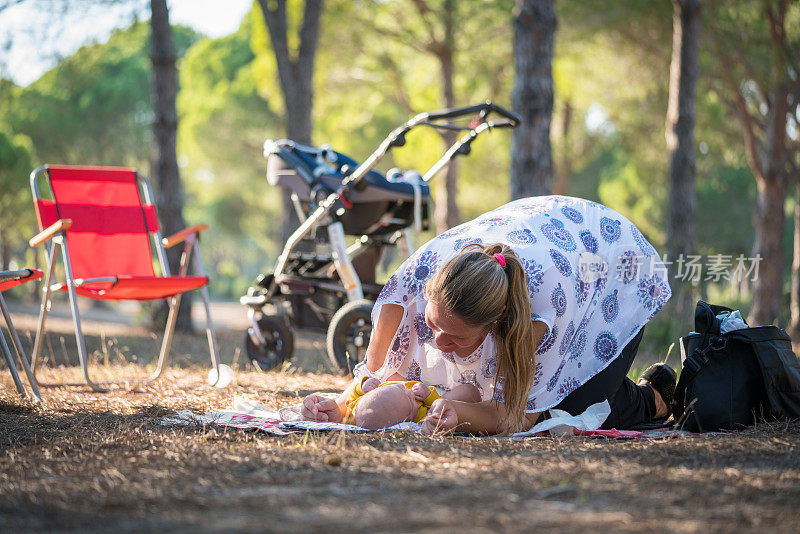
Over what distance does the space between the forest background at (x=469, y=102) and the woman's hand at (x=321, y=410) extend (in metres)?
4.09

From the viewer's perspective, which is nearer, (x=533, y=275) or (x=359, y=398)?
(x=533, y=275)

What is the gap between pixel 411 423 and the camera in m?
2.84

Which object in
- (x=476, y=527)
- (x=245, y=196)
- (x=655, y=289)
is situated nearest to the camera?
(x=476, y=527)

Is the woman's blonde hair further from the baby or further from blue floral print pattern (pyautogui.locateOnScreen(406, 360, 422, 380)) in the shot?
blue floral print pattern (pyautogui.locateOnScreen(406, 360, 422, 380))

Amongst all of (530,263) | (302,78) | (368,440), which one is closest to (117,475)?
(368,440)

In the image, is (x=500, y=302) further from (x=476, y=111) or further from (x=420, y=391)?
(x=476, y=111)

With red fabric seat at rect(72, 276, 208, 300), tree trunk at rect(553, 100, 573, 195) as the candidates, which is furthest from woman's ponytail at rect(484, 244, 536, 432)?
tree trunk at rect(553, 100, 573, 195)

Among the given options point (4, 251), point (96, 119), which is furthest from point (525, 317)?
point (96, 119)

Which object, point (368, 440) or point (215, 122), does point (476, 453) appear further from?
point (215, 122)

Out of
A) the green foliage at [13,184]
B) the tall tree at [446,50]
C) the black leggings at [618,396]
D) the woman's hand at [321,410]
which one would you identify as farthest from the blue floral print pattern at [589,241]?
the green foliage at [13,184]

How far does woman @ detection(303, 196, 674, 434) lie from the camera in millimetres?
2637

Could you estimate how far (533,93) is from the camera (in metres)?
6.08

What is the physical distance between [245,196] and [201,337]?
2229cm

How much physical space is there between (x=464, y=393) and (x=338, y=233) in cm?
187
